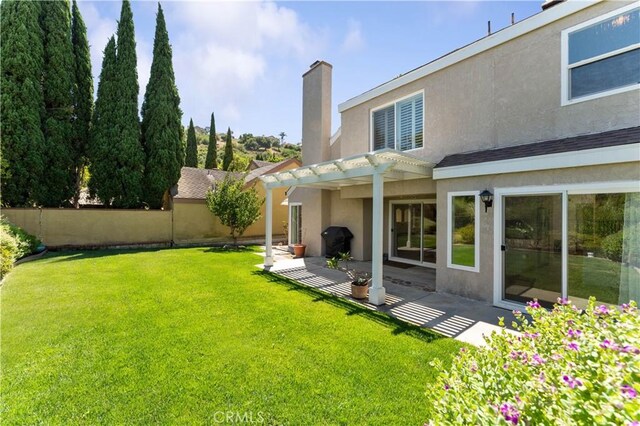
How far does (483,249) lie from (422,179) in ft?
12.1

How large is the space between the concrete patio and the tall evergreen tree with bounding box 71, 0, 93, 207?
17214 mm

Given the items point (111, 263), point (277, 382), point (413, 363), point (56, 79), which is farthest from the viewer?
point (56, 79)

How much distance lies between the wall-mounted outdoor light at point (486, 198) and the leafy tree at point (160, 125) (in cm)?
2152

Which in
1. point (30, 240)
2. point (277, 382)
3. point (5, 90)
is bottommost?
point (277, 382)

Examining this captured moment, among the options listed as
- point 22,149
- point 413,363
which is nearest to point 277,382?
point 413,363

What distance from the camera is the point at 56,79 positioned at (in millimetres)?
18812

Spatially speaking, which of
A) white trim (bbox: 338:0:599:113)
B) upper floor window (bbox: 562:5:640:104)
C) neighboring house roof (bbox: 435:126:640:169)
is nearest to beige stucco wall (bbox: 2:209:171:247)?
white trim (bbox: 338:0:599:113)

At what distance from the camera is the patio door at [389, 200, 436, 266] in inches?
534

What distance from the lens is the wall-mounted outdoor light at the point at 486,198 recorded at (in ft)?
26.3

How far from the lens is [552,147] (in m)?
7.15

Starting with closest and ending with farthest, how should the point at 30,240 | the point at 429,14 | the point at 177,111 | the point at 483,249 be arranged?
1. the point at 483,249
2. the point at 429,14
3. the point at 30,240
4. the point at 177,111

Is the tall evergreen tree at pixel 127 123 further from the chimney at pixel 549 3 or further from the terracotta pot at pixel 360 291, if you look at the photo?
the chimney at pixel 549 3

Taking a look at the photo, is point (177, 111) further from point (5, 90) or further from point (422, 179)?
point (422, 179)

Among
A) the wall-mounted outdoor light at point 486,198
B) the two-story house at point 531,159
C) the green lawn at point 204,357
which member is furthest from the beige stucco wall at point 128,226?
the wall-mounted outdoor light at point 486,198
